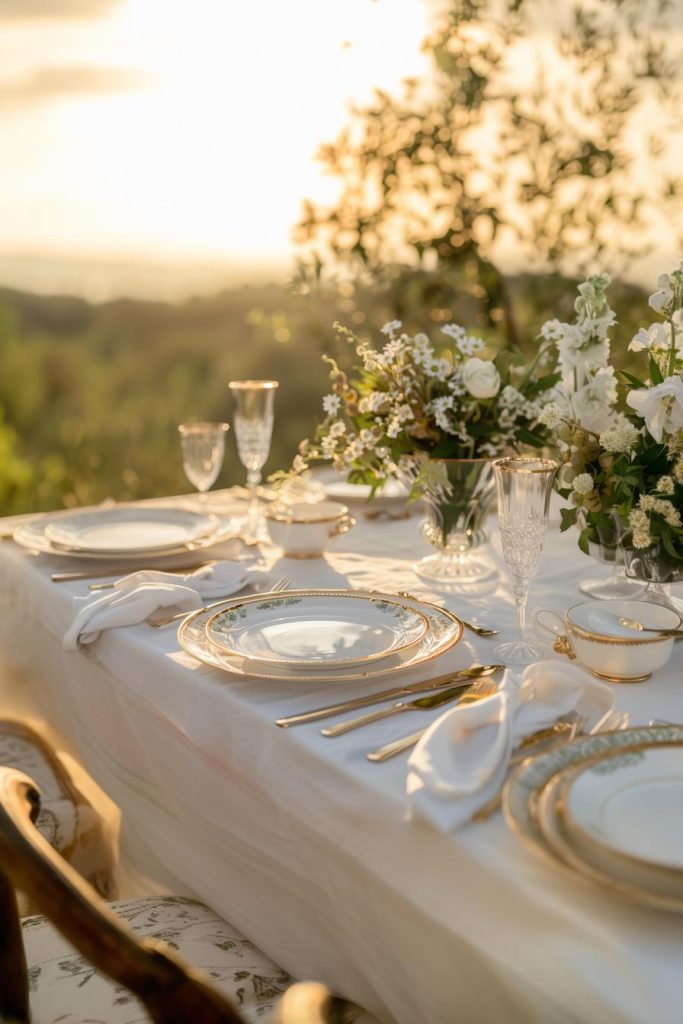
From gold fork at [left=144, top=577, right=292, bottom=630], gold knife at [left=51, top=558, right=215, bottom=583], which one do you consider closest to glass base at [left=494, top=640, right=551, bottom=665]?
gold fork at [left=144, top=577, right=292, bottom=630]

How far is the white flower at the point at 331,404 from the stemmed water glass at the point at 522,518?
1.66ft

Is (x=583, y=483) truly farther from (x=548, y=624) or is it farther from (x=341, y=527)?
(x=341, y=527)

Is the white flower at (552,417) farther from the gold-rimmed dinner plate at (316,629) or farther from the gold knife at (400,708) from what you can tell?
the gold knife at (400,708)

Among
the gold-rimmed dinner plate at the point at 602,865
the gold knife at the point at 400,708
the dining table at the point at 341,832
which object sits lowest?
the dining table at the point at 341,832

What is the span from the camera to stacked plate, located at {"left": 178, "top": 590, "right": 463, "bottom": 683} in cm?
116

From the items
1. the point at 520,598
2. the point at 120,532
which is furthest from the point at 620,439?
the point at 120,532

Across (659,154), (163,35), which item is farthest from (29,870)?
(163,35)

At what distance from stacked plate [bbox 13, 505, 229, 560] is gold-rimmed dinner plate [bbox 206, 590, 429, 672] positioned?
1.30ft

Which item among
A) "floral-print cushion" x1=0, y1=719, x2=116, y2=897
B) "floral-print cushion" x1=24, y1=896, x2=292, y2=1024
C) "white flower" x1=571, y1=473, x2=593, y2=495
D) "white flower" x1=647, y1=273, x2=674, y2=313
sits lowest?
"floral-print cushion" x1=0, y1=719, x2=116, y2=897

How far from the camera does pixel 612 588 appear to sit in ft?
5.14

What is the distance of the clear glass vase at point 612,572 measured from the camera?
1.44m

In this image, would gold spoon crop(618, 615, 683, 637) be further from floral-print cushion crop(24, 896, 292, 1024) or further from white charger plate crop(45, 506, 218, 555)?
white charger plate crop(45, 506, 218, 555)

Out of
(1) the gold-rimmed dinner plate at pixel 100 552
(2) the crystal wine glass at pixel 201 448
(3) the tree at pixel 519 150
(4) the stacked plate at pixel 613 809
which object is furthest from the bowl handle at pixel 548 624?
(3) the tree at pixel 519 150

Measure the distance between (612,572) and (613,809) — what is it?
0.86 metres
